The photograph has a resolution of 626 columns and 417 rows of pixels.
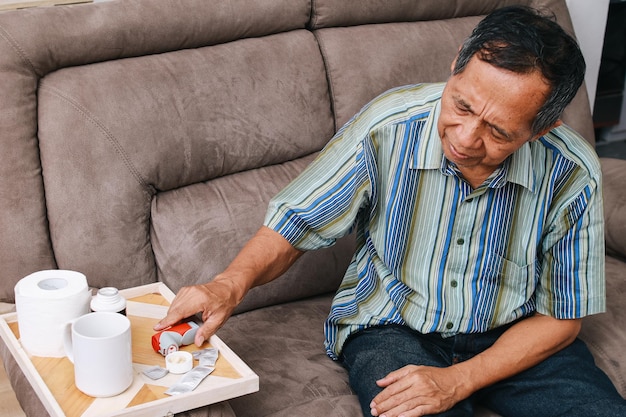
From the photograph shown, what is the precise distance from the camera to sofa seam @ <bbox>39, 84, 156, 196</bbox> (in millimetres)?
1688

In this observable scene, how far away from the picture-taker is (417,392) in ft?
4.71

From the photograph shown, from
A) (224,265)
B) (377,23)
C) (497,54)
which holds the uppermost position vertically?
(497,54)

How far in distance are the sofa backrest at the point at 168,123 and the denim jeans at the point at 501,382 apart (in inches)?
14.7

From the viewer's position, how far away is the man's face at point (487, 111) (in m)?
1.28

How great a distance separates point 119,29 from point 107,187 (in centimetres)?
35

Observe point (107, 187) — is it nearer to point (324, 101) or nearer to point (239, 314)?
point (239, 314)

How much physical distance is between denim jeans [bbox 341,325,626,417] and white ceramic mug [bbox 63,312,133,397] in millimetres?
496

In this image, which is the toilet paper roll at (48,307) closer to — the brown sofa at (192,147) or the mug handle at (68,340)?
the mug handle at (68,340)

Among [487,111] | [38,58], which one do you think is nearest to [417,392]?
[487,111]

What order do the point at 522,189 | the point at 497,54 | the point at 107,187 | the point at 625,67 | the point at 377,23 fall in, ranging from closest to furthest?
the point at 497,54
the point at 522,189
the point at 107,187
the point at 377,23
the point at 625,67

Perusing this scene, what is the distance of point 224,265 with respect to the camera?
179 centimetres

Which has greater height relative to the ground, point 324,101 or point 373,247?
point 324,101

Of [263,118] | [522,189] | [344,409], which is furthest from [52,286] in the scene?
[522,189]

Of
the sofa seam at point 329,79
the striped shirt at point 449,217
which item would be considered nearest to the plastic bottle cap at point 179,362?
the striped shirt at point 449,217
